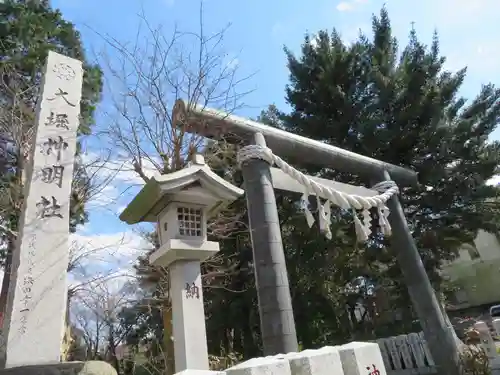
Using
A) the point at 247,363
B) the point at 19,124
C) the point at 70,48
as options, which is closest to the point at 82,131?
the point at 19,124

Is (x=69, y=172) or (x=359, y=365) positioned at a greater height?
(x=69, y=172)

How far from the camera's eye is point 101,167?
6.22 m

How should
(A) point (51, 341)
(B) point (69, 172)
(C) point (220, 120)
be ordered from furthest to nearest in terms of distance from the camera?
(C) point (220, 120), (B) point (69, 172), (A) point (51, 341)

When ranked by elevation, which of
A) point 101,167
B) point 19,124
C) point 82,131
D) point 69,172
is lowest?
point 69,172

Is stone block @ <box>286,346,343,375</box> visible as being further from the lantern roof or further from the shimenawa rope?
the shimenawa rope

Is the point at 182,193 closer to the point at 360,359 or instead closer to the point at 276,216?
the point at 276,216

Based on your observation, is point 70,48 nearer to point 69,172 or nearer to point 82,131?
point 82,131

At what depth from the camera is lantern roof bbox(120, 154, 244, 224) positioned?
3217 millimetres

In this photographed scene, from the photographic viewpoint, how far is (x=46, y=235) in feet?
10.9

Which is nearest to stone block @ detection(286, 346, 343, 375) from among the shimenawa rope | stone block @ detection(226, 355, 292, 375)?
stone block @ detection(226, 355, 292, 375)

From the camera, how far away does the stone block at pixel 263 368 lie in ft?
4.59

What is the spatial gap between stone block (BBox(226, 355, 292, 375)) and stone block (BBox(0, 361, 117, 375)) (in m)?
1.93

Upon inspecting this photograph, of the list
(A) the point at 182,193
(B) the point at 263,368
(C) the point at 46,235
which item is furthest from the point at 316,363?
(C) the point at 46,235

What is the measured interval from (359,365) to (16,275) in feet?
9.51
